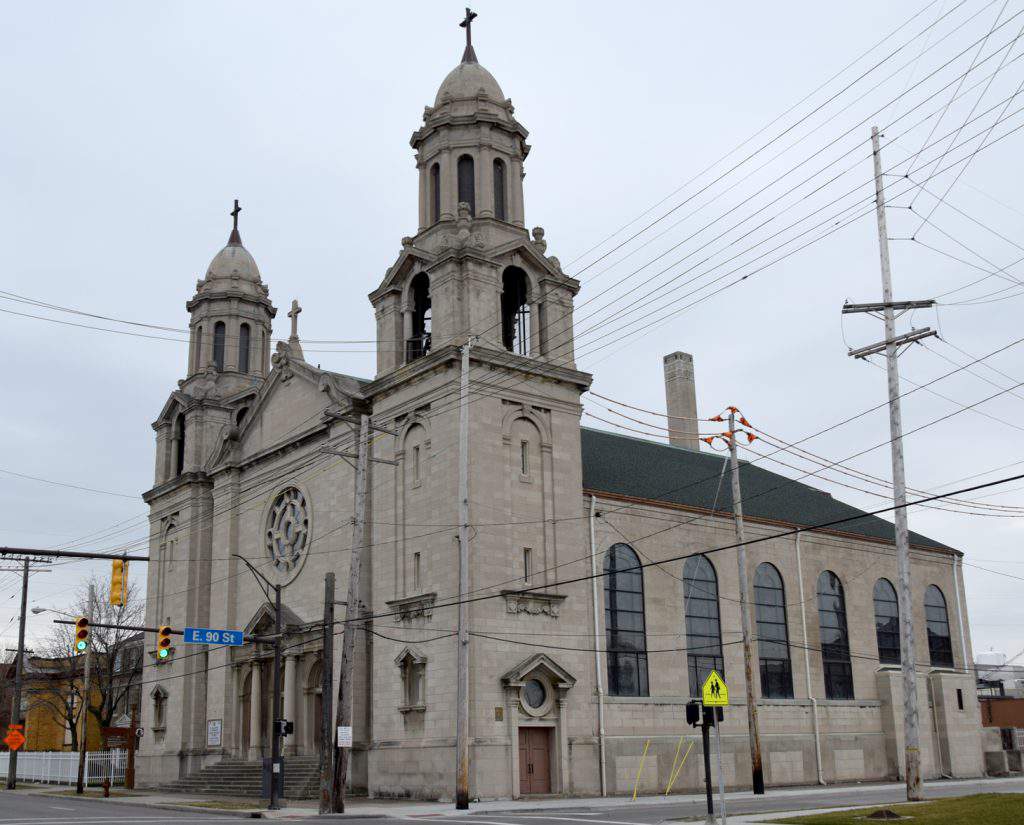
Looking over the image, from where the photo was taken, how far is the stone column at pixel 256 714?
4488cm

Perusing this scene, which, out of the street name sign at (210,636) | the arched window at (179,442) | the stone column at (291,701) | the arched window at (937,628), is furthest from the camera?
the arched window at (179,442)

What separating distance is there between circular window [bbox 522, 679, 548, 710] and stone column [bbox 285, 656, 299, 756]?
36.1ft

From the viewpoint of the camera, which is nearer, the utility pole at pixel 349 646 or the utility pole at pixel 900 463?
the utility pole at pixel 900 463

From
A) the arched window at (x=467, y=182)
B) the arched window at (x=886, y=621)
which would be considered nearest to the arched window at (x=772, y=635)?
the arched window at (x=886, y=621)

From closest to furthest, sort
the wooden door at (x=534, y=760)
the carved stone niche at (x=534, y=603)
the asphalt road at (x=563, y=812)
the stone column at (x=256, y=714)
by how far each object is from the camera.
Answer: the asphalt road at (x=563, y=812) < the wooden door at (x=534, y=760) < the carved stone niche at (x=534, y=603) < the stone column at (x=256, y=714)

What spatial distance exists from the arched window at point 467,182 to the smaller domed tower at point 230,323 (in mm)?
18314

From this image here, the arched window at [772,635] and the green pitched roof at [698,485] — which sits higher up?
the green pitched roof at [698,485]

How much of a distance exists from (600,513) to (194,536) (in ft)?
72.7

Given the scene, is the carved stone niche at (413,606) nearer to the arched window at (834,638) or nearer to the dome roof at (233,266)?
the arched window at (834,638)

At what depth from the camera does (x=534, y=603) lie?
37.8 meters

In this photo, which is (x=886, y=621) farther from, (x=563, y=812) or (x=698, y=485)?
(x=563, y=812)

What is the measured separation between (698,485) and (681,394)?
10.2 m

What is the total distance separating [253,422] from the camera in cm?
5116

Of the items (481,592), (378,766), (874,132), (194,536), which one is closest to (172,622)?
(194,536)
